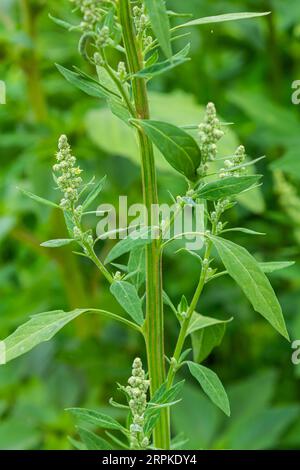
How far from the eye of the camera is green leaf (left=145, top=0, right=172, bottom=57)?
15.7 inches

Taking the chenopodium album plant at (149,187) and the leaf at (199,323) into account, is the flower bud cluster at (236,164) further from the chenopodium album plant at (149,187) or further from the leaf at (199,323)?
the leaf at (199,323)

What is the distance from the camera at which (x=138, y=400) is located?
1.51ft

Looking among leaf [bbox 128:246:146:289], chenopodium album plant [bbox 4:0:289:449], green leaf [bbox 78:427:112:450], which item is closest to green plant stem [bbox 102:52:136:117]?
chenopodium album plant [bbox 4:0:289:449]

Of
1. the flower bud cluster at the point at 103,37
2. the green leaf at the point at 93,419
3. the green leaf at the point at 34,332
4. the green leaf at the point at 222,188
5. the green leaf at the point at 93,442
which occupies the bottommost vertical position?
the green leaf at the point at 93,442

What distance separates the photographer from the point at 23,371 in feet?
4.05

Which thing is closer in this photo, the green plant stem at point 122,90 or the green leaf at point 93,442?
the green plant stem at point 122,90

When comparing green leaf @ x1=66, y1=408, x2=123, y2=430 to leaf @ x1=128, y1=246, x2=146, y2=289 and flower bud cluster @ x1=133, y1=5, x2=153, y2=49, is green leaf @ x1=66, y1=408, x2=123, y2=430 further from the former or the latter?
flower bud cluster @ x1=133, y1=5, x2=153, y2=49

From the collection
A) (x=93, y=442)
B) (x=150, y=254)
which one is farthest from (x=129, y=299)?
(x=93, y=442)

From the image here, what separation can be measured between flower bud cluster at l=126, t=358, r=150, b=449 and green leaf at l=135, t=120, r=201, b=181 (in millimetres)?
108

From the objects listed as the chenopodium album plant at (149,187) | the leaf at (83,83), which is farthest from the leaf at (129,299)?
the leaf at (83,83)

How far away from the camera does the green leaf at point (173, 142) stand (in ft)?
1.39

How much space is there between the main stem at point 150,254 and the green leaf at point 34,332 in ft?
0.15
